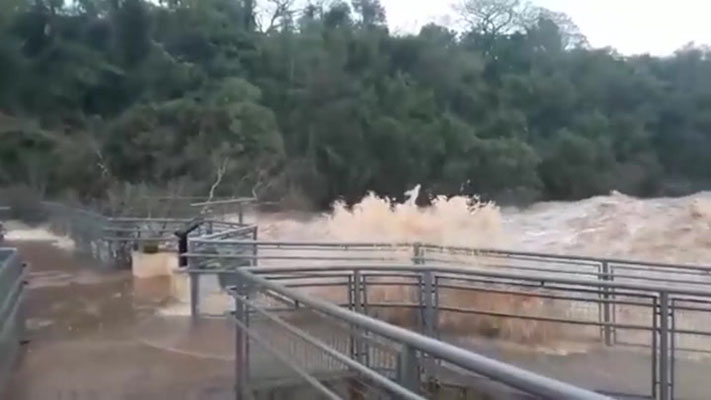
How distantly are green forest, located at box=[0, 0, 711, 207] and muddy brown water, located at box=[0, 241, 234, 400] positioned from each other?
55.0ft

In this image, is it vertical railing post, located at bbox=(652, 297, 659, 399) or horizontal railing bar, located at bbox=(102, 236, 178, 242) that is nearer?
vertical railing post, located at bbox=(652, 297, 659, 399)

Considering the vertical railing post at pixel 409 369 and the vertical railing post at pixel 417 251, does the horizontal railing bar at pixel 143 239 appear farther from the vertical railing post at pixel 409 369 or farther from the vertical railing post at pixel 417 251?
the vertical railing post at pixel 409 369

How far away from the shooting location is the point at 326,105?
3453 cm

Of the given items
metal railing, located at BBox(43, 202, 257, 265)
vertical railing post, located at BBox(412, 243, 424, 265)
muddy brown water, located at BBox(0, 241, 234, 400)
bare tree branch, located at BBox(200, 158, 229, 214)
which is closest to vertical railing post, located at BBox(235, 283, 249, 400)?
muddy brown water, located at BBox(0, 241, 234, 400)

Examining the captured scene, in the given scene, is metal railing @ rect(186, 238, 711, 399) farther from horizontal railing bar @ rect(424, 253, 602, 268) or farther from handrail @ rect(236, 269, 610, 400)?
handrail @ rect(236, 269, 610, 400)

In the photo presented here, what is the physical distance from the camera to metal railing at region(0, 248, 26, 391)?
6.25 metres

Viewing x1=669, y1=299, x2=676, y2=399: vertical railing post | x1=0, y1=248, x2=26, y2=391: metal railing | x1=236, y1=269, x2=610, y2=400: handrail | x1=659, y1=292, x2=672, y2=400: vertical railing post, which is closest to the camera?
x1=236, y1=269, x2=610, y2=400: handrail

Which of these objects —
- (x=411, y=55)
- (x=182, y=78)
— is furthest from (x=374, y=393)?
(x=411, y=55)

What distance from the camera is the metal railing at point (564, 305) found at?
→ 18.3ft

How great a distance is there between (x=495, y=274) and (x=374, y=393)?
2.70 metres

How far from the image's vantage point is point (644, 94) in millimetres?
41844

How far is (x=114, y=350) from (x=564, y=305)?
10.0ft

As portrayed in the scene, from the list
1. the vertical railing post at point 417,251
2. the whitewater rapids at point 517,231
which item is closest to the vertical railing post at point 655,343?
the vertical railing post at point 417,251

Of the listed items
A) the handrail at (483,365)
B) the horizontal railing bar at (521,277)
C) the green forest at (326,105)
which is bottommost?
the horizontal railing bar at (521,277)
